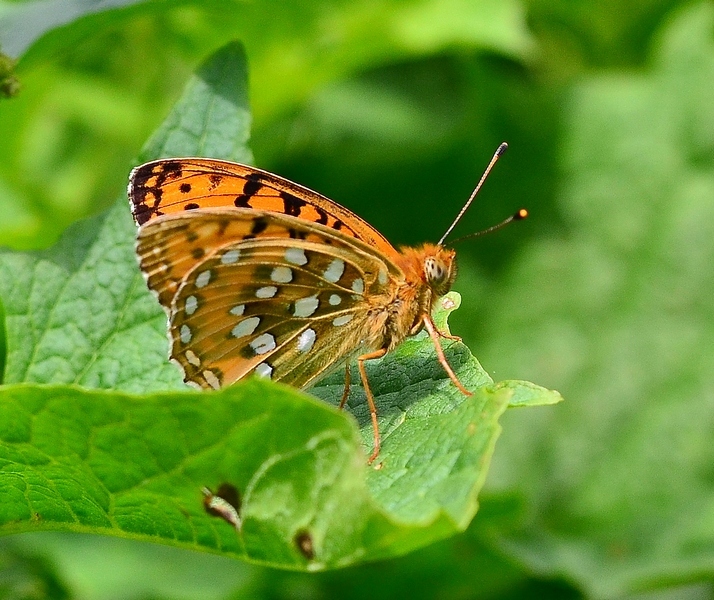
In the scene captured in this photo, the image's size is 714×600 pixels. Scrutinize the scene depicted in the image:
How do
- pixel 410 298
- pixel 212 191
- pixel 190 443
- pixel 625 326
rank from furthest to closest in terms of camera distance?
pixel 625 326 < pixel 410 298 < pixel 212 191 < pixel 190 443

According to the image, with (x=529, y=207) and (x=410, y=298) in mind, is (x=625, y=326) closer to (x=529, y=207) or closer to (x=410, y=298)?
(x=529, y=207)

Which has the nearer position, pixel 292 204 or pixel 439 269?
pixel 292 204

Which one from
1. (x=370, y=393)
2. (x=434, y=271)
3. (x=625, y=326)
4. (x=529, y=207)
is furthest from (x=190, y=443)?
(x=529, y=207)

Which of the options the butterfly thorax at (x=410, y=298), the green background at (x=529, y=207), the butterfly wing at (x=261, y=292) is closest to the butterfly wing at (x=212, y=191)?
the butterfly wing at (x=261, y=292)

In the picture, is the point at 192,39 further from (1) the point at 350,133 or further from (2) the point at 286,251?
(2) the point at 286,251

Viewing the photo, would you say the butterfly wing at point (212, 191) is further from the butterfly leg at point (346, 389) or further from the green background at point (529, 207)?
the green background at point (529, 207)

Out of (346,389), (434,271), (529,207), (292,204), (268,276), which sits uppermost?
(292,204)

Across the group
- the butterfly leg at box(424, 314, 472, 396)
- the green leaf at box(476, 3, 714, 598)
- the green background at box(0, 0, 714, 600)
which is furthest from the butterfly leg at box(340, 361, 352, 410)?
the green leaf at box(476, 3, 714, 598)

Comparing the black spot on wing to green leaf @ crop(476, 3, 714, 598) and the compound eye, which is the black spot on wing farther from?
green leaf @ crop(476, 3, 714, 598)
